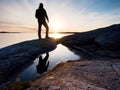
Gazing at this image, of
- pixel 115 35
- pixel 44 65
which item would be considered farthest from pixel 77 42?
pixel 44 65

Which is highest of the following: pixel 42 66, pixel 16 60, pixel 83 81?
pixel 83 81

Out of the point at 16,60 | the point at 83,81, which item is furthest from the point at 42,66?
the point at 83,81

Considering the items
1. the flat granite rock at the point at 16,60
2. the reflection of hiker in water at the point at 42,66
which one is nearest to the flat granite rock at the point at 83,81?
the reflection of hiker in water at the point at 42,66

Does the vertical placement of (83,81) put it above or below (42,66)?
above

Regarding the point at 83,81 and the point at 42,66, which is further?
the point at 42,66

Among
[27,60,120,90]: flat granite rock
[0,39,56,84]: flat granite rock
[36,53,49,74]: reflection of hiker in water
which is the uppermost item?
[27,60,120,90]: flat granite rock

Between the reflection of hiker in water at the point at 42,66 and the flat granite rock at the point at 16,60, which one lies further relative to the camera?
the reflection of hiker in water at the point at 42,66

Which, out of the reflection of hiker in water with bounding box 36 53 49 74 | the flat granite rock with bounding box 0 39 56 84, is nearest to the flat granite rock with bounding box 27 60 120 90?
the reflection of hiker in water with bounding box 36 53 49 74

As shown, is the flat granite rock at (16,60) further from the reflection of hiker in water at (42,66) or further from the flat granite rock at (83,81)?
the flat granite rock at (83,81)

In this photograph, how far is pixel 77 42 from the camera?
18672mm

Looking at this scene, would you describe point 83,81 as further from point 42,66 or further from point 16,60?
point 16,60

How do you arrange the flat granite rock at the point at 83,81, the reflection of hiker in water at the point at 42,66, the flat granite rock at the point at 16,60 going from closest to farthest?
the flat granite rock at the point at 83,81
the flat granite rock at the point at 16,60
the reflection of hiker in water at the point at 42,66

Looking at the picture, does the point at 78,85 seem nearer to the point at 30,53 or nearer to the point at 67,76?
the point at 67,76

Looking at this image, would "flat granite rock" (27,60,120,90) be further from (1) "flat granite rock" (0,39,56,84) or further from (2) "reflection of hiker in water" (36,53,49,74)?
(1) "flat granite rock" (0,39,56,84)
